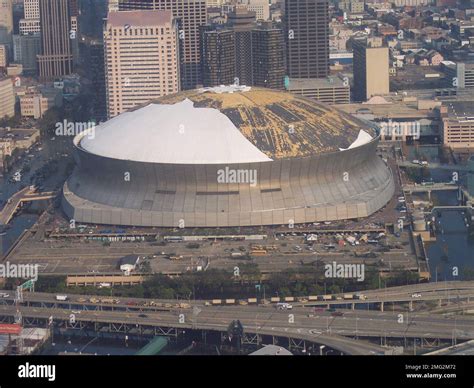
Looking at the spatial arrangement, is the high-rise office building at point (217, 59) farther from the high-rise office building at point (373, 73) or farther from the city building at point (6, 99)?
the city building at point (6, 99)

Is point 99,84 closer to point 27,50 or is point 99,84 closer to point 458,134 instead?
point 458,134

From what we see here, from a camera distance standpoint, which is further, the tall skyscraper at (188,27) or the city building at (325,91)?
the tall skyscraper at (188,27)

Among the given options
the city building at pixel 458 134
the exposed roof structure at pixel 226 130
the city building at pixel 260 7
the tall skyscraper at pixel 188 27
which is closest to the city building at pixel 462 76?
the tall skyscraper at pixel 188 27

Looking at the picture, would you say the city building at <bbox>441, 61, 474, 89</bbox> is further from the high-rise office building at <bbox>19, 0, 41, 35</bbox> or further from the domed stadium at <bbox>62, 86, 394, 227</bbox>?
the high-rise office building at <bbox>19, 0, 41, 35</bbox>

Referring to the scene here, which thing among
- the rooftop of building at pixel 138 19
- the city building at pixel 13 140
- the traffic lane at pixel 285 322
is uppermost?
the rooftop of building at pixel 138 19

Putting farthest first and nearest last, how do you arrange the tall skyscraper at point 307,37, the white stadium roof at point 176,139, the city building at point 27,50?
the city building at point 27,50 → the tall skyscraper at point 307,37 → the white stadium roof at point 176,139

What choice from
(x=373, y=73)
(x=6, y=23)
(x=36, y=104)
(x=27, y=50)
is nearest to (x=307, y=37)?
(x=373, y=73)

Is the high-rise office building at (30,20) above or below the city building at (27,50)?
above
